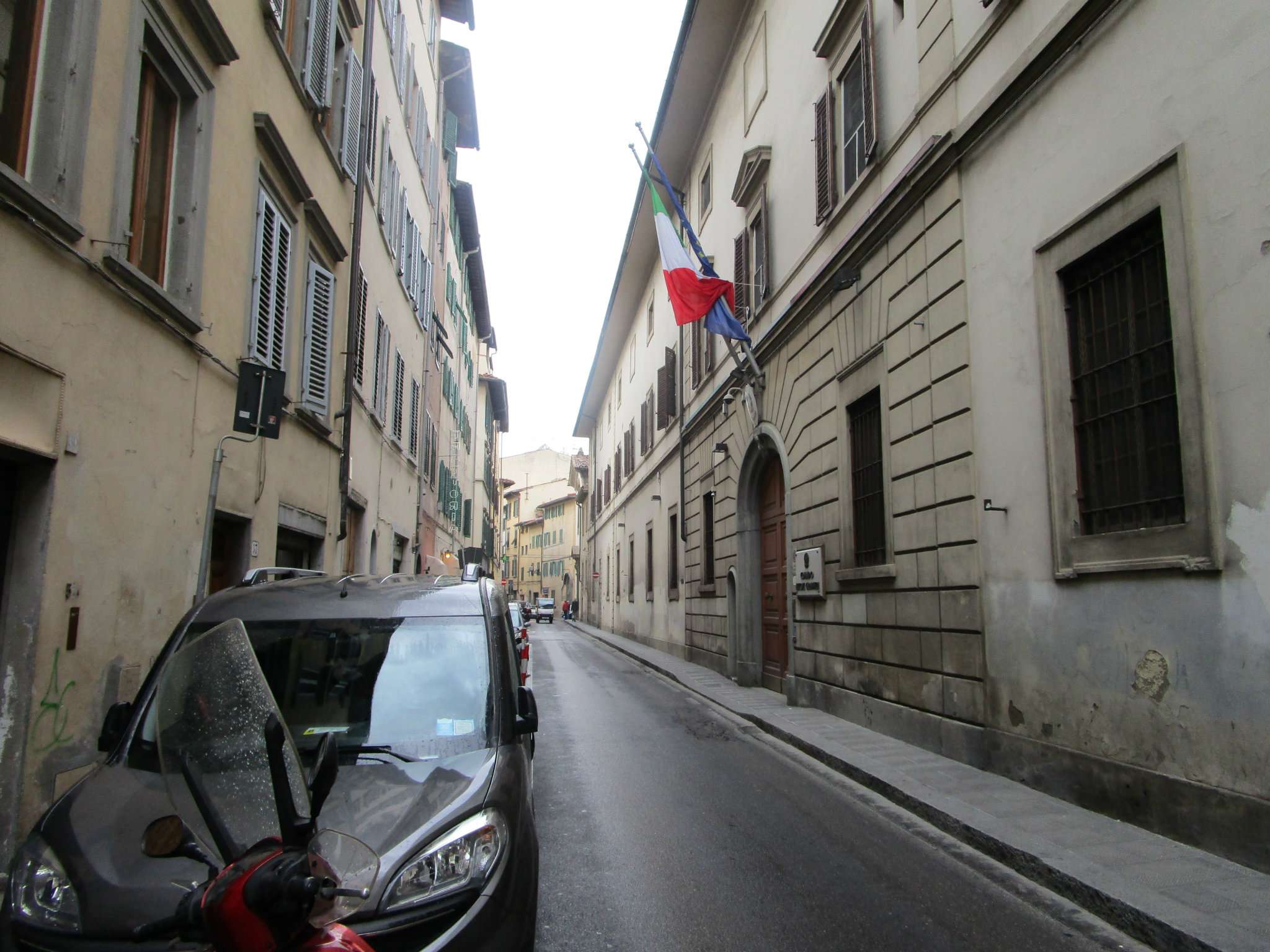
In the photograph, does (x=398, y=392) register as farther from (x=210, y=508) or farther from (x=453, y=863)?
(x=453, y=863)

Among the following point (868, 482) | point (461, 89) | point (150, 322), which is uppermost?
point (461, 89)

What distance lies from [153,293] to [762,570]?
11.6 metres

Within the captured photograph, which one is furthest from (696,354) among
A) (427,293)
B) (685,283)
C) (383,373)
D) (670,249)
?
(383,373)

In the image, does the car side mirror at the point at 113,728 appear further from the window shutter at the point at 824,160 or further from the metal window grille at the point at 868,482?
the window shutter at the point at 824,160

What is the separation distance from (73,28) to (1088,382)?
23.5ft

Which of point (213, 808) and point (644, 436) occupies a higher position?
point (644, 436)

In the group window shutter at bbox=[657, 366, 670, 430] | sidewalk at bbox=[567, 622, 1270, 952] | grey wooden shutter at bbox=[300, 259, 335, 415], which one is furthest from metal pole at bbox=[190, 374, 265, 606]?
window shutter at bbox=[657, 366, 670, 430]

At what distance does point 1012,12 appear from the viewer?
25.2 ft

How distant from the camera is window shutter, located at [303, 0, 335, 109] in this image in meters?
10.7

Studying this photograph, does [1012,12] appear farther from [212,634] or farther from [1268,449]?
[212,634]

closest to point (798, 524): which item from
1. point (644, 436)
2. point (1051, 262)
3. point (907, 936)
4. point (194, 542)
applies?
point (1051, 262)

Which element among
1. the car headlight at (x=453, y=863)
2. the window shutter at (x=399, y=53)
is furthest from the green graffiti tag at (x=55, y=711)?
the window shutter at (x=399, y=53)

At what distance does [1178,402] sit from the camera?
224 inches

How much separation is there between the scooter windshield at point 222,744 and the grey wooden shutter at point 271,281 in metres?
7.26
